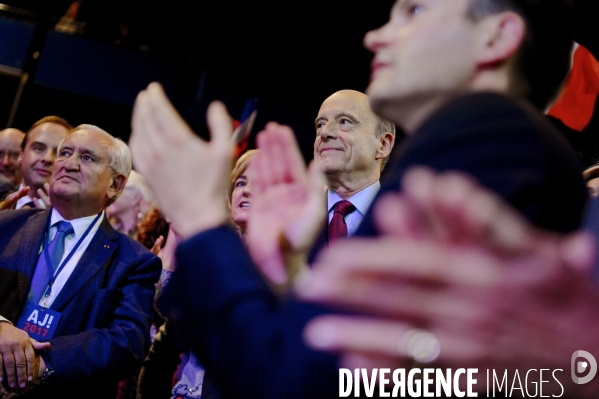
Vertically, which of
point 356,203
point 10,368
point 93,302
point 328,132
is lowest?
point 10,368

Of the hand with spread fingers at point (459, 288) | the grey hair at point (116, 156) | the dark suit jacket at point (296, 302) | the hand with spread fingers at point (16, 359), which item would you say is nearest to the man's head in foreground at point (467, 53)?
the dark suit jacket at point (296, 302)

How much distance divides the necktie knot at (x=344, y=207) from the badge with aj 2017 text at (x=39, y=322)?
1.10 m

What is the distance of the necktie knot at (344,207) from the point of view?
233 cm

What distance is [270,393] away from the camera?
1.85 feet

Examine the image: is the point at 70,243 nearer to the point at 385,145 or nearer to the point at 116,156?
the point at 116,156

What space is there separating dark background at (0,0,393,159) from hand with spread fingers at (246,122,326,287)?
5174 millimetres

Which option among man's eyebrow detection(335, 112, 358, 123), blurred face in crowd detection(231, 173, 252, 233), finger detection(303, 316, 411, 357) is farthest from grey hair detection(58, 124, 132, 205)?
finger detection(303, 316, 411, 357)

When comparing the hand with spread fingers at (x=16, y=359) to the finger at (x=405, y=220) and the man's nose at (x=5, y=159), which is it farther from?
the man's nose at (x=5, y=159)

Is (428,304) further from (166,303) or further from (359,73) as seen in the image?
(359,73)

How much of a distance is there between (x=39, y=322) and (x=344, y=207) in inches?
47.2

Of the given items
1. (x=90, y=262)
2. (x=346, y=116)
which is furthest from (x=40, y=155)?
(x=346, y=116)

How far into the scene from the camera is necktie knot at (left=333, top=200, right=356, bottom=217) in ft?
7.64

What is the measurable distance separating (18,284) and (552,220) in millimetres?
2054

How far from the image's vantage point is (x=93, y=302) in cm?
221
